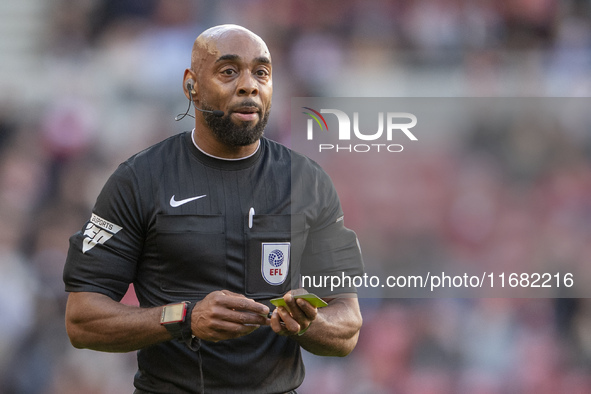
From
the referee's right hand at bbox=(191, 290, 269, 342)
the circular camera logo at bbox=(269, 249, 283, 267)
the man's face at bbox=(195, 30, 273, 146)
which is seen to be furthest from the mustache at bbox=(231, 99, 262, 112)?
the referee's right hand at bbox=(191, 290, 269, 342)

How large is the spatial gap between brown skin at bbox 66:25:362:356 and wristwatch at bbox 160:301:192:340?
27 mm

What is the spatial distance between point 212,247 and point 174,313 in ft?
0.77

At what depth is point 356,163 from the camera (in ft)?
9.05

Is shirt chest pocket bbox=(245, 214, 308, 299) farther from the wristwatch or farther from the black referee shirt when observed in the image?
the wristwatch

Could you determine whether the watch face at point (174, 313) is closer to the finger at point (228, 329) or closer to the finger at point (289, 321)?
the finger at point (228, 329)

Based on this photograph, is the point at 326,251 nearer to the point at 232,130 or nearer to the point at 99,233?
the point at 232,130

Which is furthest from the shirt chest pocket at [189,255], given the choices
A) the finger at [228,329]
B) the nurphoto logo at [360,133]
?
the nurphoto logo at [360,133]

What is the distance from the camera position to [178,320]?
1778mm

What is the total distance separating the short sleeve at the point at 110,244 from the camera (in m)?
1.91

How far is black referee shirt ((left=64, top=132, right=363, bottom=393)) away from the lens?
1928 mm

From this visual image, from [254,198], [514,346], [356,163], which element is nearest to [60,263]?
[356,163]

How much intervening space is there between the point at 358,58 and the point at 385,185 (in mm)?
1387

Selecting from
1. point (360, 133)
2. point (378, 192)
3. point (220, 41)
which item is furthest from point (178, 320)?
point (378, 192)

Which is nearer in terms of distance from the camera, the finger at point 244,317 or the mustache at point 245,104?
the finger at point 244,317
